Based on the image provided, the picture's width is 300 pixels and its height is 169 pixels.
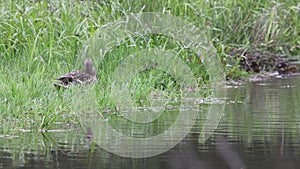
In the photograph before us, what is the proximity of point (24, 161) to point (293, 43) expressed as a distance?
845 centimetres

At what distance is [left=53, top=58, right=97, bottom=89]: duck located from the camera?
7.46 meters

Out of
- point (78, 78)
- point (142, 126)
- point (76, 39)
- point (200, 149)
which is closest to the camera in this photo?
point (200, 149)

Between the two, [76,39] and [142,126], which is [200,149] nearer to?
[142,126]

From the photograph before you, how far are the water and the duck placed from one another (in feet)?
→ 4.58

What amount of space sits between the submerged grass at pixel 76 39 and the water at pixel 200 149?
2.07 ft

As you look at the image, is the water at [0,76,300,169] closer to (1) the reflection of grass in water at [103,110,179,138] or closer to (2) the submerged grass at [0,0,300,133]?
(1) the reflection of grass in water at [103,110,179,138]

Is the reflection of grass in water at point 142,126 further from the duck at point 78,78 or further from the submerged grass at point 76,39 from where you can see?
the duck at point 78,78

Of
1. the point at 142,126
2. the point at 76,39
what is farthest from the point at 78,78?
the point at 142,126

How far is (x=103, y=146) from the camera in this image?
5.04 metres

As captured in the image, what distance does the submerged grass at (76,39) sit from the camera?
6496mm

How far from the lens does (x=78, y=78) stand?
7.77 meters

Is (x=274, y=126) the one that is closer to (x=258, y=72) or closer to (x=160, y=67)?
(x=160, y=67)

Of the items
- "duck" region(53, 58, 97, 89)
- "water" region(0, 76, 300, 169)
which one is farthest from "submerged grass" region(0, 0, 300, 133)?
"water" region(0, 76, 300, 169)

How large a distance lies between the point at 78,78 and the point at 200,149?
3.00 metres
